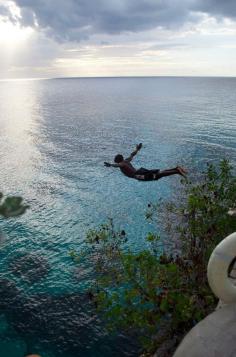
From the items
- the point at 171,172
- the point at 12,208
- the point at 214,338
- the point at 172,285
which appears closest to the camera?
the point at 12,208

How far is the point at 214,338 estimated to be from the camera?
541 inches

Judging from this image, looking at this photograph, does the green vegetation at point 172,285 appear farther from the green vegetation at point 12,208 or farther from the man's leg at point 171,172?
the green vegetation at point 12,208

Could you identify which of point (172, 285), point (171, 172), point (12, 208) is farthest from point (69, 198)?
point (12, 208)

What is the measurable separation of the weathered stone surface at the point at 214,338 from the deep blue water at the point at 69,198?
9323 millimetres

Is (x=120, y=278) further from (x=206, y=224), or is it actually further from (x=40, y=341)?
(x=40, y=341)

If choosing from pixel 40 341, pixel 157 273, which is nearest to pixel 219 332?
pixel 157 273

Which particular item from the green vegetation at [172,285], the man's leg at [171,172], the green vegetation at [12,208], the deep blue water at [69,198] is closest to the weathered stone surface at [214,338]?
the green vegetation at [172,285]

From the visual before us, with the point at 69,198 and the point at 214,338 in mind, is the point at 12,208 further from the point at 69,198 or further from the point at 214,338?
the point at 69,198

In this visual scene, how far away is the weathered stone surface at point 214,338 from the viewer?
13281 millimetres

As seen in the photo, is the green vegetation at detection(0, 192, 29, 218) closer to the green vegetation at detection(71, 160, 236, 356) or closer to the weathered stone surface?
the weathered stone surface

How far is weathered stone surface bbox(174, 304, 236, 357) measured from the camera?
1328 cm

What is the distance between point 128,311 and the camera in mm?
19719

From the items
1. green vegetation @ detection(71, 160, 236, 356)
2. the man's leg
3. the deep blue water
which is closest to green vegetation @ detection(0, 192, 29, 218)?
the deep blue water

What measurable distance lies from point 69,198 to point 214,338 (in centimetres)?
4764
